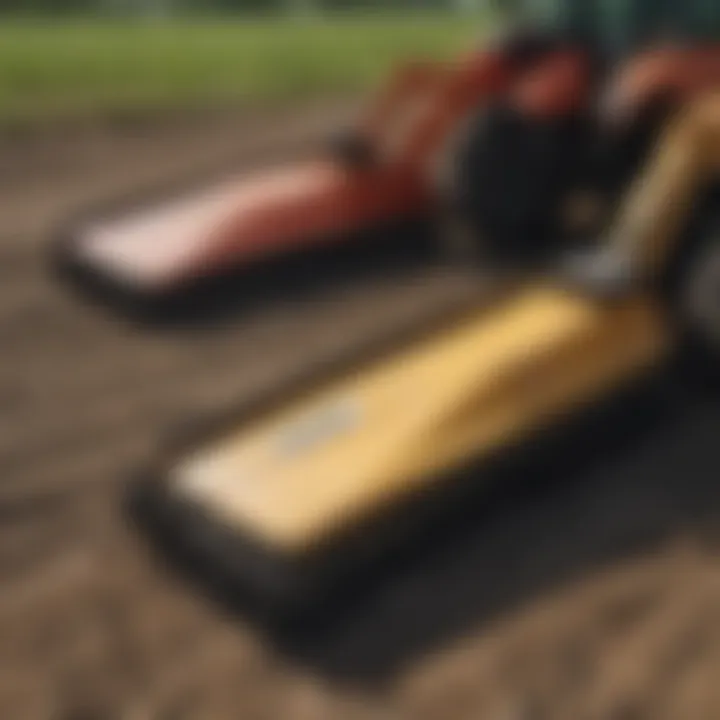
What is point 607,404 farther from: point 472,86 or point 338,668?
point 472,86

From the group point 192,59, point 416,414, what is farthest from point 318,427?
point 192,59

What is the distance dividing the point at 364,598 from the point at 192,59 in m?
1.17

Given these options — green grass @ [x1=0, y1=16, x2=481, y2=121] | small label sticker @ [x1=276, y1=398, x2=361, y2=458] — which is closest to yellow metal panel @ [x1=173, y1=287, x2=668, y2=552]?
small label sticker @ [x1=276, y1=398, x2=361, y2=458]

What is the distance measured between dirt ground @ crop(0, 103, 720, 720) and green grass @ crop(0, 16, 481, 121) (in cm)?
66

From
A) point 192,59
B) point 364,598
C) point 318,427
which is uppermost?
point 192,59

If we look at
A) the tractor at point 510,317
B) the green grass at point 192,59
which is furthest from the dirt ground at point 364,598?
the green grass at point 192,59

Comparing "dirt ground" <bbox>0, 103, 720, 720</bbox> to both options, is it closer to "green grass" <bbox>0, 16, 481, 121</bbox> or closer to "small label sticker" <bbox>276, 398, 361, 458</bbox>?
"small label sticker" <bbox>276, 398, 361, 458</bbox>

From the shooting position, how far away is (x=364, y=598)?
0.96 m

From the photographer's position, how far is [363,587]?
957 millimetres

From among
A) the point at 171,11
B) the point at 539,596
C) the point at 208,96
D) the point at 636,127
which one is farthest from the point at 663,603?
the point at 171,11

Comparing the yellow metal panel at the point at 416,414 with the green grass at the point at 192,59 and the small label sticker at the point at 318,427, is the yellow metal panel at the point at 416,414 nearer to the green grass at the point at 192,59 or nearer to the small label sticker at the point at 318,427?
the small label sticker at the point at 318,427

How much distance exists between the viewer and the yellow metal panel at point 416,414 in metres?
0.98

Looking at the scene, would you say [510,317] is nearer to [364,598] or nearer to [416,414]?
[416,414]

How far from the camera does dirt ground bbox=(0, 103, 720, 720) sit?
0.88m
